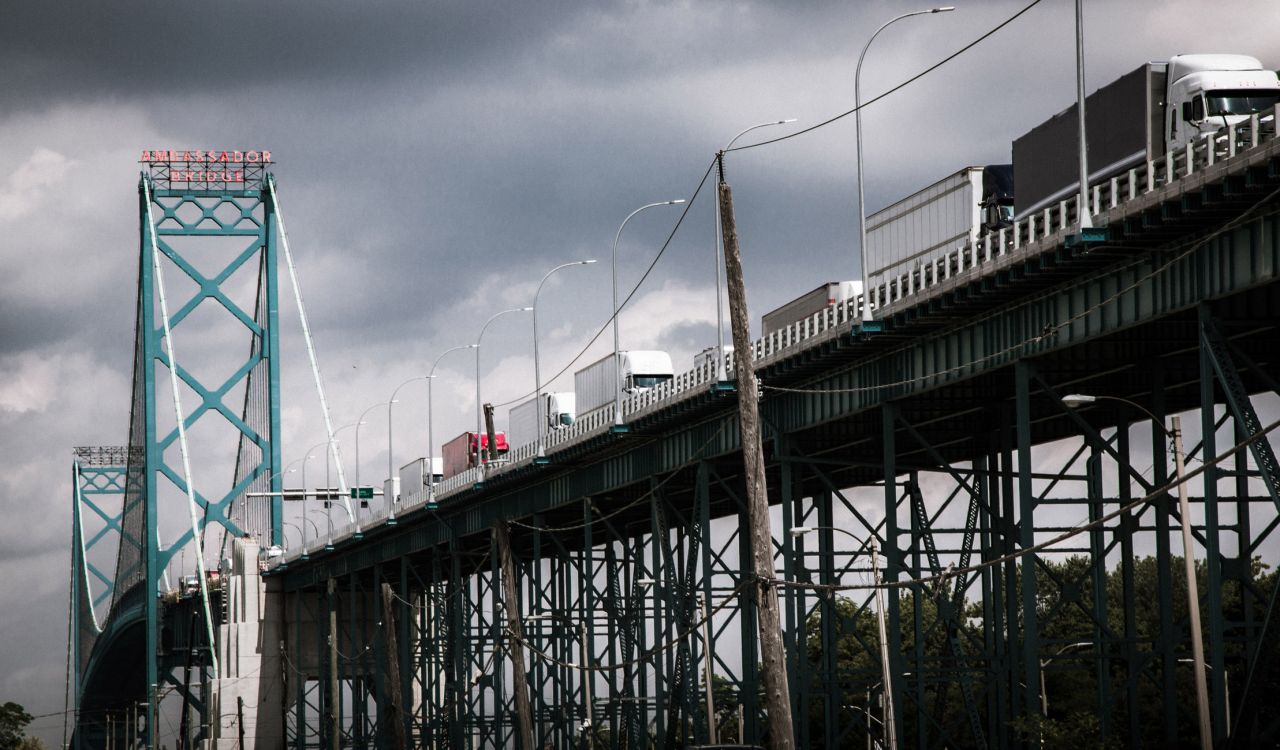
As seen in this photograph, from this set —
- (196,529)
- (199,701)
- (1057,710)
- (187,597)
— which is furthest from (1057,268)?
(199,701)

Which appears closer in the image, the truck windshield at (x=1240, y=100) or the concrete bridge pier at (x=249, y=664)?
the truck windshield at (x=1240, y=100)

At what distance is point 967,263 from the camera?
129ft

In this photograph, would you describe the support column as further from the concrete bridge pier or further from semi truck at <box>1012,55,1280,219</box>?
the concrete bridge pier

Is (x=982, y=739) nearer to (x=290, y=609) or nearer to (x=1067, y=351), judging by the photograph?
(x=1067, y=351)

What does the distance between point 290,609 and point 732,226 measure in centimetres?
9019

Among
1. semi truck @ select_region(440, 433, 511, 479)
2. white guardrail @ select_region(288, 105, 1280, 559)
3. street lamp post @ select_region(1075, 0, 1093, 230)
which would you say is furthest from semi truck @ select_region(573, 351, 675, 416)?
street lamp post @ select_region(1075, 0, 1093, 230)

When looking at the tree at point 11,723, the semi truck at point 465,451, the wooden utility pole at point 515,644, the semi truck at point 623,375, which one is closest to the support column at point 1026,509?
the wooden utility pole at point 515,644

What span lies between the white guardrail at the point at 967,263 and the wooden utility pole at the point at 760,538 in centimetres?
466

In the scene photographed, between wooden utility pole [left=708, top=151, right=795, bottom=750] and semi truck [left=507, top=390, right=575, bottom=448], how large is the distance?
135 ft

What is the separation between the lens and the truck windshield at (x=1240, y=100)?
3375 centimetres

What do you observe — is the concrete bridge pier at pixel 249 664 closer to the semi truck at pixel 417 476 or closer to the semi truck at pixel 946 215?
the semi truck at pixel 417 476

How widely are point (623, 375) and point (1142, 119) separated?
34.9 metres

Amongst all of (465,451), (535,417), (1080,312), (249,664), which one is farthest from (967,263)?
(249,664)

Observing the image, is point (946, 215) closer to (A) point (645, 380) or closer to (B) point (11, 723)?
(A) point (645, 380)
